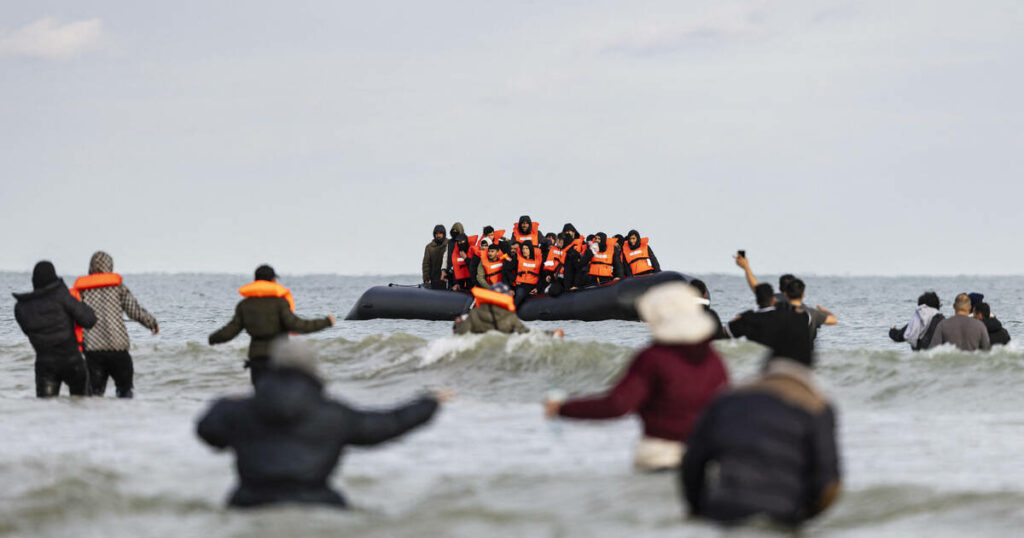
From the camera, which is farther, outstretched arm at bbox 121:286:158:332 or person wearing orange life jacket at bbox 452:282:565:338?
person wearing orange life jacket at bbox 452:282:565:338

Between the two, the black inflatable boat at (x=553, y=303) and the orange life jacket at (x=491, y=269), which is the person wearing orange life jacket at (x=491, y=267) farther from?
the black inflatable boat at (x=553, y=303)

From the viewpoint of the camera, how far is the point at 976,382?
13586 mm

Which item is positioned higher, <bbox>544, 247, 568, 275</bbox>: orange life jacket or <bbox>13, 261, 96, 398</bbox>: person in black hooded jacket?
<bbox>544, 247, 568, 275</bbox>: orange life jacket

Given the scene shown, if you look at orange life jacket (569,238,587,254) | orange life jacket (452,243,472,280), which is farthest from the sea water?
orange life jacket (569,238,587,254)

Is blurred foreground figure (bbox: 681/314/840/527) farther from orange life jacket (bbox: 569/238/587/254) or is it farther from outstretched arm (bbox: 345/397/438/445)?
orange life jacket (bbox: 569/238/587/254)

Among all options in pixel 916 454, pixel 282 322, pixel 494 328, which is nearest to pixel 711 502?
pixel 916 454

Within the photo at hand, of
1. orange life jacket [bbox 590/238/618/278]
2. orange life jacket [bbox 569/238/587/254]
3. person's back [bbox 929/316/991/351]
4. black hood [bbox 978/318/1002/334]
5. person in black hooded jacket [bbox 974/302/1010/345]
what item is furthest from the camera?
orange life jacket [bbox 590/238/618/278]

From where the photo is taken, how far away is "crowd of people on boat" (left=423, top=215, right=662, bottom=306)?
22.0 meters

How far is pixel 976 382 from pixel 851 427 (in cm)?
399

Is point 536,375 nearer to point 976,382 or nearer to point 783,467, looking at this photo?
point 976,382

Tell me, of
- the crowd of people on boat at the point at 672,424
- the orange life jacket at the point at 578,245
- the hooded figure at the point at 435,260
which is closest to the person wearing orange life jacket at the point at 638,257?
the orange life jacket at the point at 578,245

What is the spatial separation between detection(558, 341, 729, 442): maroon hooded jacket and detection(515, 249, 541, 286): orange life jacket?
55.7ft

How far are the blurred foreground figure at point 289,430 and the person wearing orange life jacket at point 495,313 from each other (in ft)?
23.3

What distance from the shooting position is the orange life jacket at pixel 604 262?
23172 millimetres
